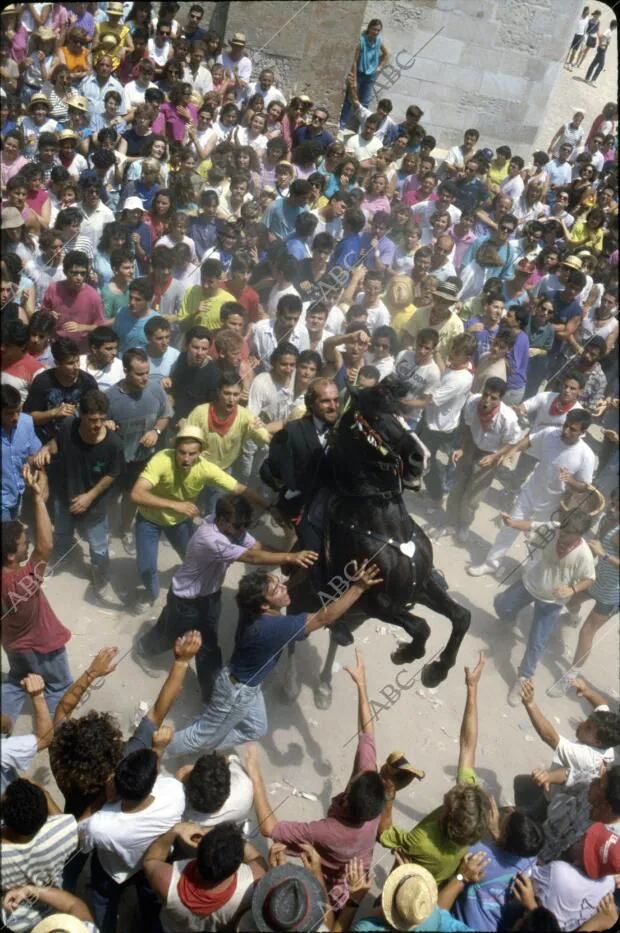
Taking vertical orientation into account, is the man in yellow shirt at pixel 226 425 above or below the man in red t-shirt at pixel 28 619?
above

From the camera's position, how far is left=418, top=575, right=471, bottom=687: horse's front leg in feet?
14.4

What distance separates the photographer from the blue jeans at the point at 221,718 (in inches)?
160

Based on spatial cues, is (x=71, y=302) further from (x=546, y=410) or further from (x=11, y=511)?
(x=546, y=410)

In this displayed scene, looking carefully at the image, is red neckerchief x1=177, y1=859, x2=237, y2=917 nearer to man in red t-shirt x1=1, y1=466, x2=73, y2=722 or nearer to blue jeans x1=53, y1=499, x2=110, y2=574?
man in red t-shirt x1=1, y1=466, x2=73, y2=722

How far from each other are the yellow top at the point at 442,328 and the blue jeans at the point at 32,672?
11.6ft

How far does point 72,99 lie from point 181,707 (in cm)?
649

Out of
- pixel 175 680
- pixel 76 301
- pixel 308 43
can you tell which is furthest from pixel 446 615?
pixel 308 43

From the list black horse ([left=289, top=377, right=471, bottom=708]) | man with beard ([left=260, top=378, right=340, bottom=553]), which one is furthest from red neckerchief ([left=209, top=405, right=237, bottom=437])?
black horse ([left=289, top=377, right=471, bottom=708])

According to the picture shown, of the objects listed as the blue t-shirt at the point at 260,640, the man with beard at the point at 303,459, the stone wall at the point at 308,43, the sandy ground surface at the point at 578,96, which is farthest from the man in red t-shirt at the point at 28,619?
the sandy ground surface at the point at 578,96

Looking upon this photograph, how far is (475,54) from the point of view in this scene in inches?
306

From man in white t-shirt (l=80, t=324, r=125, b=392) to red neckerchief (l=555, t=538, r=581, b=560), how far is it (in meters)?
3.11

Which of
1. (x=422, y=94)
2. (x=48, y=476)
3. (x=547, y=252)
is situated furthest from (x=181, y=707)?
(x=422, y=94)

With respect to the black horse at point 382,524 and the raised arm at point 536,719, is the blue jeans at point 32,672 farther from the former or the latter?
the raised arm at point 536,719

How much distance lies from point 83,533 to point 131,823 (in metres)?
2.05
